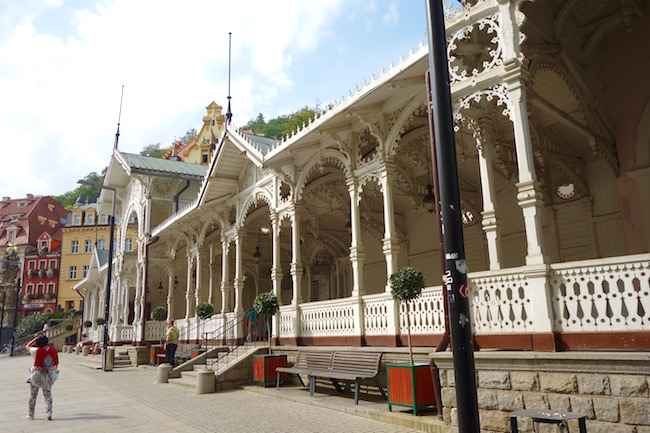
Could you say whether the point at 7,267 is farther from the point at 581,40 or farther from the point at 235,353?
the point at 581,40

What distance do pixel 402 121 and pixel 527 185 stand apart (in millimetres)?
4117

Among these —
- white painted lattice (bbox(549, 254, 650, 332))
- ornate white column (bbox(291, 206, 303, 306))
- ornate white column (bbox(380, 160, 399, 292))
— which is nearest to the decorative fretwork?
ornate white column (bbox(380, 160, 399, 292))

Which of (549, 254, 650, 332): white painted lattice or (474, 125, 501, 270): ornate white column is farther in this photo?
(474, 125, 501, 270): ornate white column

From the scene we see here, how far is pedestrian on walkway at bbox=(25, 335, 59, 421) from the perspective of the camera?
9.65 meters

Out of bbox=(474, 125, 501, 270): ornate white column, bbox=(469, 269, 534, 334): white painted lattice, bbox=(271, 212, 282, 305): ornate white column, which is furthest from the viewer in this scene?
bbox=(271, 212, 282, 305): ornate white column

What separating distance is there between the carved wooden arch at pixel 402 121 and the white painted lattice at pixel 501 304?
450 cm

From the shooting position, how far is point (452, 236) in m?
3.34

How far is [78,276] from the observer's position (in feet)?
203

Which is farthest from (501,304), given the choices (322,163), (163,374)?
(163,374)

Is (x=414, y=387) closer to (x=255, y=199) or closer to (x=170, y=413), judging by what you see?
(x=170, y=413)

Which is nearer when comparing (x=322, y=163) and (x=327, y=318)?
(x=327, y=318)

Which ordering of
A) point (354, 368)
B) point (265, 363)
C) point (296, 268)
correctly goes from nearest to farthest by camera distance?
1. point (354, 368)
2. point (265, 363)
3. point (296, 268)

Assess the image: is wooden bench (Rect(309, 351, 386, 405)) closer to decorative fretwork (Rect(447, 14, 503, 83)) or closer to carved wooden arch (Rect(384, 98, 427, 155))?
carved wooden arch (Rect(384, 98, 427, 155))

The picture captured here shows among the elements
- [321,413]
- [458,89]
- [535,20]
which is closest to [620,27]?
[535,20]
